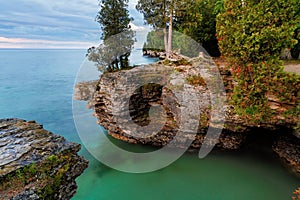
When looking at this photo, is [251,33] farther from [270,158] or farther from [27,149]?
[27,149]

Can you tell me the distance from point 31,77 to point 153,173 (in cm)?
4457

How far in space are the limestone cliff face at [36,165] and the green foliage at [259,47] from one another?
28.0 ft

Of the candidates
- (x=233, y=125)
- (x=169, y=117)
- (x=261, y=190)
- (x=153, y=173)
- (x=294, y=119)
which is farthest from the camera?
(x=169, y=117)

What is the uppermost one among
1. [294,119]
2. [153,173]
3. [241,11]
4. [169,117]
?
[241,11]

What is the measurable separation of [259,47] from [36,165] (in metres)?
10.4

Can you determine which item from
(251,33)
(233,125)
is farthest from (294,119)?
(251,33)

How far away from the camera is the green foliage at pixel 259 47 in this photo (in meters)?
8.06

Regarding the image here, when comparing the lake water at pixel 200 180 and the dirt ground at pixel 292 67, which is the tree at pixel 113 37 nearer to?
the lake water at pixel 200 180

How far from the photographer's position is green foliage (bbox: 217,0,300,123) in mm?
8062

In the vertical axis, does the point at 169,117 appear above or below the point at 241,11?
below

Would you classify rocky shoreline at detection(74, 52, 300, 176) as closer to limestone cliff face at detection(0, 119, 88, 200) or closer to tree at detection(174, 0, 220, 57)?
tree at detection(174, 0, 220, 57)

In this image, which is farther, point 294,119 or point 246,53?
point 294,119

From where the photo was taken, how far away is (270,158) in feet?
42.7

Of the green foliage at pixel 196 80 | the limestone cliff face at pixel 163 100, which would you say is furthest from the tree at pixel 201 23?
the green foliage at pixel 196 80
